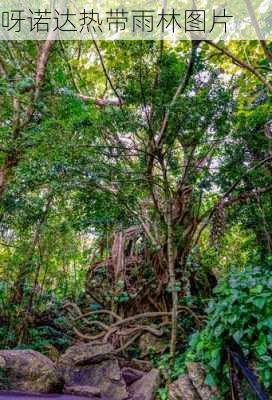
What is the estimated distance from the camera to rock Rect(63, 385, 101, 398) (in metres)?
3.87

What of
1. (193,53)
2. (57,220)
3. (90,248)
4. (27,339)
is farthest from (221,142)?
(27,339)

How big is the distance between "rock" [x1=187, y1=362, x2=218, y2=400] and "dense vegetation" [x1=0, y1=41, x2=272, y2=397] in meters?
0.17

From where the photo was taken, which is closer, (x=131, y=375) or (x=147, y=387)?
(x=147, y=387)

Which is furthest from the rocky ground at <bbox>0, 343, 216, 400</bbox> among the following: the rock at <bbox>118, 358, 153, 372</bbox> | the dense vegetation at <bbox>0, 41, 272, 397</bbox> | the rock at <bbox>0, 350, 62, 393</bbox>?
the dense vegetation at <bbox>0, 41, 272, 397</bbox>

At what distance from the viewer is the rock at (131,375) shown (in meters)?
4.50

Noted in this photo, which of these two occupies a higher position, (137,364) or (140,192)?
(140,192)

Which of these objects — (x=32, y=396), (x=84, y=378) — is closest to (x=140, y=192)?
(x=84, y=378)

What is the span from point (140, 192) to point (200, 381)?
8.83ft

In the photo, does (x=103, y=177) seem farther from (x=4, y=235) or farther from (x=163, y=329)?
(x=4, y=235)

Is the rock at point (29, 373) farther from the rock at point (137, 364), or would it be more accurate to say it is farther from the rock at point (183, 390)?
the rock at point (183, 390)

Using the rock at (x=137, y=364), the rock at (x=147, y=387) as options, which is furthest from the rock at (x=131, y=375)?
the rock at (x=147, y=387)

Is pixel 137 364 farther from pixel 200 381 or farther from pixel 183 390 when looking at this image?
pixel 200 381

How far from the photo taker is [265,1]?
160 inches

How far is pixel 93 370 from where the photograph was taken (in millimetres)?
4375
